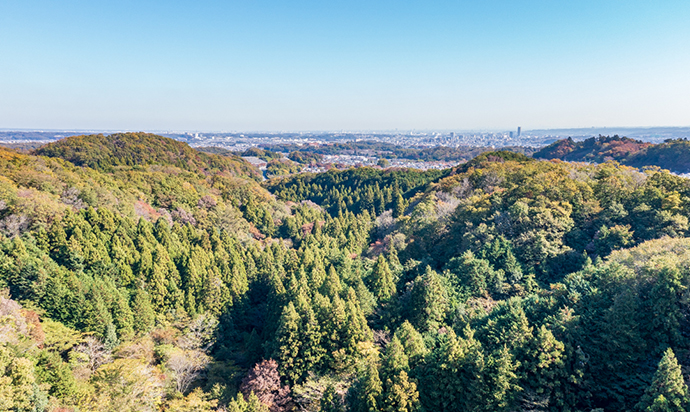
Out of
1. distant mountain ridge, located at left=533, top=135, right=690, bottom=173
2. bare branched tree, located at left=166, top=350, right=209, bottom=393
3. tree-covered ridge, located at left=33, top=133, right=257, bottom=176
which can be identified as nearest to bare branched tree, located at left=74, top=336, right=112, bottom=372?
bare branched tree, located at left=166, top=350, right=209, bottom=393

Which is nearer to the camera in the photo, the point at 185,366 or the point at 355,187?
the point at 185,366

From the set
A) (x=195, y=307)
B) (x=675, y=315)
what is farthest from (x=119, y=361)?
(x=675, y=315)

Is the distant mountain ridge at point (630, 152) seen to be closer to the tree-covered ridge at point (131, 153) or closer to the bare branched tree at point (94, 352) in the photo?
the bare branched tree at point (94, 352)

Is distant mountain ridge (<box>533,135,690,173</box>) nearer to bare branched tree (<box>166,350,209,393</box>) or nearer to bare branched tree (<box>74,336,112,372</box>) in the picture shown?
bare branched tree (<box>166,350,209,393</box>)

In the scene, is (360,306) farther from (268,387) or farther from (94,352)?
(94,352)

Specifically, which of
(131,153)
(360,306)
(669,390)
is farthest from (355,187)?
(669,390)
